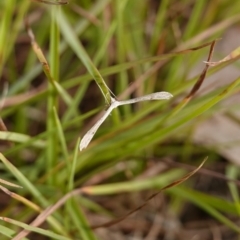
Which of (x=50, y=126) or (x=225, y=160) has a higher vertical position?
Result: (x=50, y=126)

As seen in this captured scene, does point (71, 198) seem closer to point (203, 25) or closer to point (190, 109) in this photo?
point (190, 109)

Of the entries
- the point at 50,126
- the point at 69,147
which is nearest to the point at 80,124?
the point at 69,147

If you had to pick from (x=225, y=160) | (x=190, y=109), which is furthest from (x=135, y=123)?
(x=225, y=160)

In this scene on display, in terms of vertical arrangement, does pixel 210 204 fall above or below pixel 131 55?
below

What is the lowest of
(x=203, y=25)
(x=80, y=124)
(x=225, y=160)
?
(x=225, y=160)

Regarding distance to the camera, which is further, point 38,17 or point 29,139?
point 38,17

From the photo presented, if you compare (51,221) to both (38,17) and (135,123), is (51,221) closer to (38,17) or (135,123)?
(135,123)

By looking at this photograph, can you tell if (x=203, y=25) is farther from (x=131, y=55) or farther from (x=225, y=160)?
(x=225, y=160)

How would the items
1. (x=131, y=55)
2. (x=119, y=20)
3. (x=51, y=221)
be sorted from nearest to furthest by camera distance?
1. (x=51, y=221)
2. (x=119, y=20)
3. (x=131, y=55)

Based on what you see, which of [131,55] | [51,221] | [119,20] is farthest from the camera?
[131,55]

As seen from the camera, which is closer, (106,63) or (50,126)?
(50,126)
